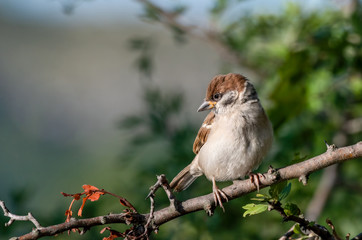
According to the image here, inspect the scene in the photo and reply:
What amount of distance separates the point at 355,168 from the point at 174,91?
155 centimetres

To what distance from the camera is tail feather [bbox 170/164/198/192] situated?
3.00 meters

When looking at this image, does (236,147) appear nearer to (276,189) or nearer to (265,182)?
(265,182)

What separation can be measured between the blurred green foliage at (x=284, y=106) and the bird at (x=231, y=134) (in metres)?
0.12

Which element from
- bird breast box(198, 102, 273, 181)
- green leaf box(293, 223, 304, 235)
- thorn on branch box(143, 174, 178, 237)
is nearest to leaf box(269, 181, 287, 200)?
green leaf box(293, 223, 304, 235)

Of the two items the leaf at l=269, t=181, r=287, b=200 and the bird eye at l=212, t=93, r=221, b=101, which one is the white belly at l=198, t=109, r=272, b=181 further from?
the leaf at l=269, t=181, r=287, b=200

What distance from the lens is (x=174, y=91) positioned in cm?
400

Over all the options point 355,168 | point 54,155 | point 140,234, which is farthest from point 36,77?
point 140,234

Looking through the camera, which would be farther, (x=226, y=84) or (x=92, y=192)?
(x=226, y=84)

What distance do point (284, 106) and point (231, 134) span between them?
0.34 meters

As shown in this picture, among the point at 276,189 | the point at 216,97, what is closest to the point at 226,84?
the point at 216,97

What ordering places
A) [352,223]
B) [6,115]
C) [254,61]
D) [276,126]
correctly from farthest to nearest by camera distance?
[6,115]
[254,61]
[352,223]
[276,126]

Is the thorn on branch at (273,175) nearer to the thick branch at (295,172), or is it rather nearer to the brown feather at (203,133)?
the thick branch at (295,172)

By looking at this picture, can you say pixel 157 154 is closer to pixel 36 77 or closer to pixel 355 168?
pixel 355 168

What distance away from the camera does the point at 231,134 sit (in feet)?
8.66
